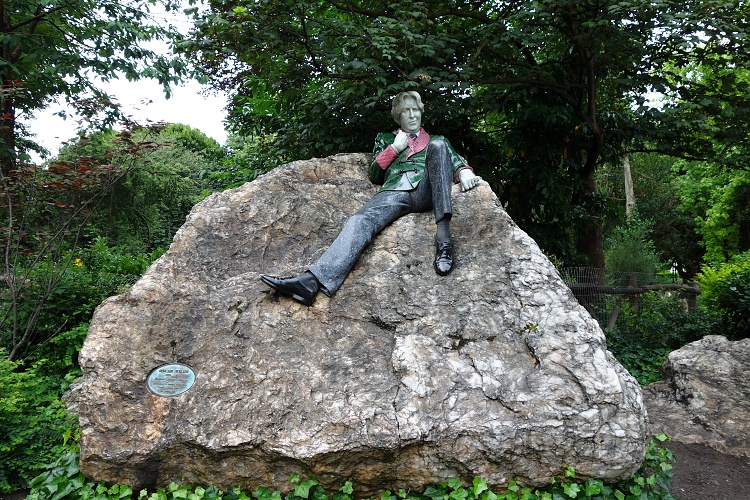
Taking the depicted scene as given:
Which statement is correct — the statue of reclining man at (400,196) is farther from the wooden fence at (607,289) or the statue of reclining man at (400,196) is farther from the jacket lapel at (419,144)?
the wooden fence at (607,289)

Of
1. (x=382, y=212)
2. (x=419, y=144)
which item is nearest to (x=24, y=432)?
(x=382, y=212)

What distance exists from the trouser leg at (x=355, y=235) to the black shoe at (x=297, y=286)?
4.0 inches

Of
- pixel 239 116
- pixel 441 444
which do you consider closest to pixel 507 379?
pixel 441 444

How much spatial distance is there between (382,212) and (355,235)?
0.41 meters

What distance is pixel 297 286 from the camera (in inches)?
145

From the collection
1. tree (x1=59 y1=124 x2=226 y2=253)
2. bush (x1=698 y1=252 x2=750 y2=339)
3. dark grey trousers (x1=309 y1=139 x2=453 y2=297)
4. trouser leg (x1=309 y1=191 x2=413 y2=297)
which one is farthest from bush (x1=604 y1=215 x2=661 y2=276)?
tree (x1=59 y1=124 x2=226 y2=253)

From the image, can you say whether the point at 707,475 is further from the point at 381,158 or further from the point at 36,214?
the point at 36,214

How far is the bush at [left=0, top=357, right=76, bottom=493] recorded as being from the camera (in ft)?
12.6

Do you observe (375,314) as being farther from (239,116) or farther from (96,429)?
(239,116)

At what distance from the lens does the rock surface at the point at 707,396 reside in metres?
4.72

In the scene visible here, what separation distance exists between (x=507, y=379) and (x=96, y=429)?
241cm

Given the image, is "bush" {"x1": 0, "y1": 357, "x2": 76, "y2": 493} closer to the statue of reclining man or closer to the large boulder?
the large boulder

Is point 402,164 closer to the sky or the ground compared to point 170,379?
closer to the sky

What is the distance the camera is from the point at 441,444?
9.60 ft
